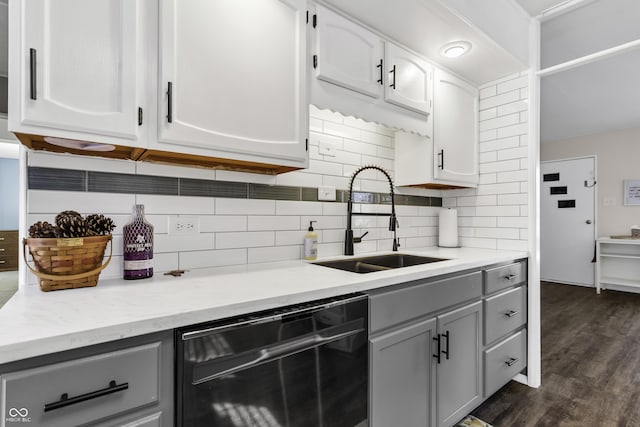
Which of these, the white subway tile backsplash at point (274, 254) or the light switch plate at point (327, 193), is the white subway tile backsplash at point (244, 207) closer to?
the white subway tile backsplash at point (274, 254)

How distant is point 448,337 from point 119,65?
5.71 ft

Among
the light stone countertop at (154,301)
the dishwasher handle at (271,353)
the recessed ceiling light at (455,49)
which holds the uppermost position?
the recessed ceiling light at (455,49)

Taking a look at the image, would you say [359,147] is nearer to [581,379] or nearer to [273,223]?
[273,223]

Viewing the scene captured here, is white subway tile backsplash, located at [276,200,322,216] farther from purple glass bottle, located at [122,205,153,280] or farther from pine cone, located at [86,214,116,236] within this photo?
pine cone, located at [86,214,116,236]

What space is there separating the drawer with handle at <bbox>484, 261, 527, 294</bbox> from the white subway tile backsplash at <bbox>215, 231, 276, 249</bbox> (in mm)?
1223

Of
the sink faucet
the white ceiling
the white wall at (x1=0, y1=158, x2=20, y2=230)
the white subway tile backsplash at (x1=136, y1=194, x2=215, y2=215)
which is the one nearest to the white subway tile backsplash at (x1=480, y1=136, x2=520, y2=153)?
the white ceiling

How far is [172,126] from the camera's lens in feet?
A: 3.74

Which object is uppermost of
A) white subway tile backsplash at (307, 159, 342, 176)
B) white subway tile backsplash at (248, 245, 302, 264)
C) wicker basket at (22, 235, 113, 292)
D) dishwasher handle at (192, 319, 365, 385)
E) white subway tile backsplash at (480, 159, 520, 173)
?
white subway tile backsplash at (480, 159, 520, 173)

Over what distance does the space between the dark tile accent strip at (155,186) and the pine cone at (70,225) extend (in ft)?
0.85

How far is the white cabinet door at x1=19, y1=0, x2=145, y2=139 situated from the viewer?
91 cm

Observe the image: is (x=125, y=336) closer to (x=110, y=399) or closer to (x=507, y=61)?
(x=110, y=399)

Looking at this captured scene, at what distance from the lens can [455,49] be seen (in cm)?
198

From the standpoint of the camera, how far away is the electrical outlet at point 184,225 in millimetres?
1427

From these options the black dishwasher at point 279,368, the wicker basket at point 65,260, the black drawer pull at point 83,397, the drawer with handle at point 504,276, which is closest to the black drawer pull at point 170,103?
the wicker basket at point 65,260
